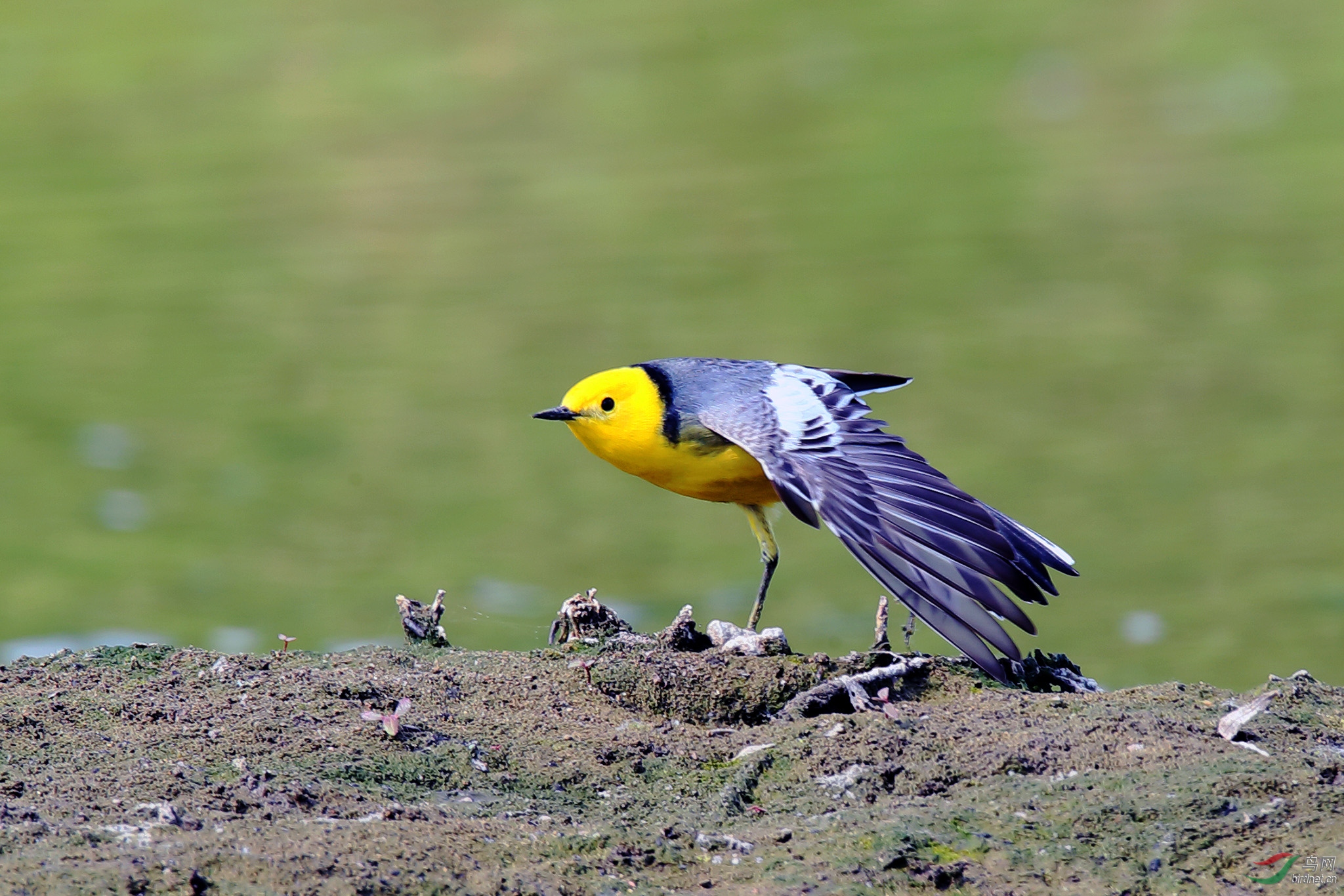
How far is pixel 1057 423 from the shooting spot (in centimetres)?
1089

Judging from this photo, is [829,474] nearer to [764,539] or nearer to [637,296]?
[764,539]

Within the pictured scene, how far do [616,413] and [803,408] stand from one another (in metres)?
0.73

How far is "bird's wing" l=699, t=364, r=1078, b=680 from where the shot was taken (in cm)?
458

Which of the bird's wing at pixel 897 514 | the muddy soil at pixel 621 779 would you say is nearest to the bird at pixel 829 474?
the bird's wing at pixel 897 514

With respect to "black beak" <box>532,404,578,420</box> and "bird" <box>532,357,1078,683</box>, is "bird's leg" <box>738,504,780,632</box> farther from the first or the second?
"black beak" <box>532,404,578,420</box>

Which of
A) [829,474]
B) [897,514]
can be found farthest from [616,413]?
[897,514]

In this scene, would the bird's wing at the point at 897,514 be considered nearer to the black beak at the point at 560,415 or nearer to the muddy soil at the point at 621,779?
the muddy soil at the point at 621,779

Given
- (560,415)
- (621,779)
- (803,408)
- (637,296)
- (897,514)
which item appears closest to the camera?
(621,779)

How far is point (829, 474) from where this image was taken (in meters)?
5.20

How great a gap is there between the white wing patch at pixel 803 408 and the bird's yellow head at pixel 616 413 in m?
0.45

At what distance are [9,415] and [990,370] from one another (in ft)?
23.6

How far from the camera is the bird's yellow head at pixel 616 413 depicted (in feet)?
19.3

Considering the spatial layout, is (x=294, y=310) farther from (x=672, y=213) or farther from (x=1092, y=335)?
(x=1092, y=335)

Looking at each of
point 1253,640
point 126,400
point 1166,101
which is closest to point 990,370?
point 1253,640
